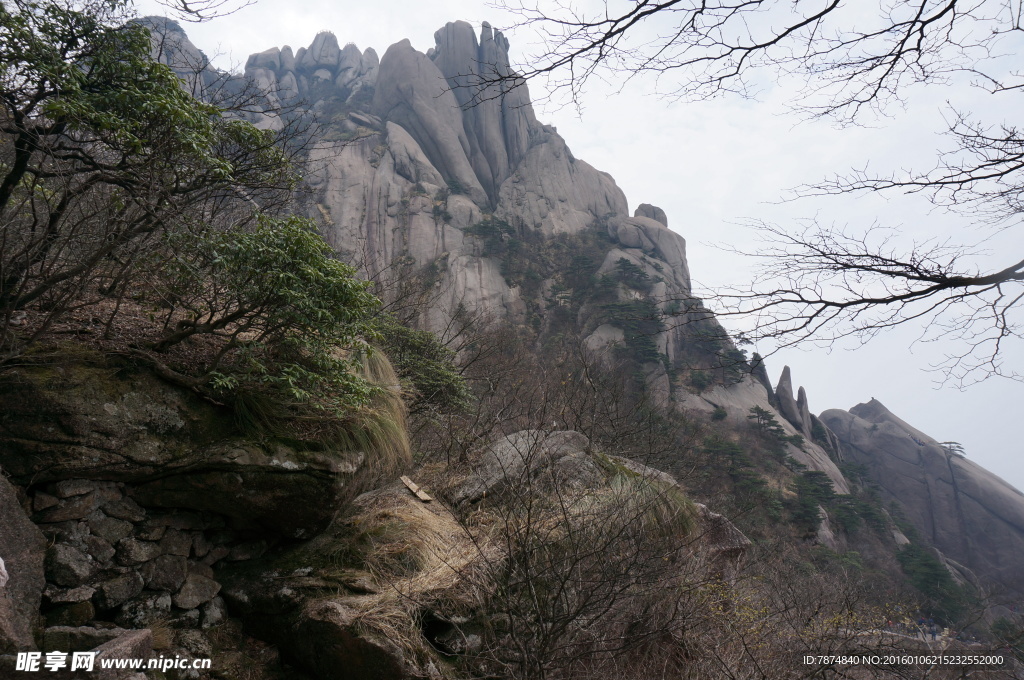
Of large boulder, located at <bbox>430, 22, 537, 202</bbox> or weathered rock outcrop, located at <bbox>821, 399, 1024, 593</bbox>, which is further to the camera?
large boulder, located at <bbox>430, 22, 537, 202</bbox>

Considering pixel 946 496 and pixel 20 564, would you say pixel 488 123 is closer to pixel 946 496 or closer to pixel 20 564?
pixel 946 496

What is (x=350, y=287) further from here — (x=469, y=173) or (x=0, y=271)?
(x=469, y=173)

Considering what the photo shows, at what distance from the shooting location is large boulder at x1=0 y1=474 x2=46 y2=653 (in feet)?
9.99

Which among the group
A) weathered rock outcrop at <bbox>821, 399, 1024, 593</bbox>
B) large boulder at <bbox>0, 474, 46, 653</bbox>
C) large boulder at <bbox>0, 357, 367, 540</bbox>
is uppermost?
large boulder at <bbox>0, 357, 367, 540</bbox>

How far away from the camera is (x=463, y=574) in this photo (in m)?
3.94

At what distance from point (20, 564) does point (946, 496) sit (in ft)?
155

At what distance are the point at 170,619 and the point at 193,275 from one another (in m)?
2.72

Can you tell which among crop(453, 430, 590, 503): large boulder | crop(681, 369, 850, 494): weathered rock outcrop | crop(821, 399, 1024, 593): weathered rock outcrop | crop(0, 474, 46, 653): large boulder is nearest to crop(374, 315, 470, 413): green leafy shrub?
crop(453, 430, 590, 503): large boulder

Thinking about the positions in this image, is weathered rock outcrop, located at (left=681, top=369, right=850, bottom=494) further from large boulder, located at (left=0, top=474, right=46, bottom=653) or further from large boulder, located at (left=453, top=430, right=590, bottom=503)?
large boulder, located at (left=0, top=474, right=46, bottom=653)

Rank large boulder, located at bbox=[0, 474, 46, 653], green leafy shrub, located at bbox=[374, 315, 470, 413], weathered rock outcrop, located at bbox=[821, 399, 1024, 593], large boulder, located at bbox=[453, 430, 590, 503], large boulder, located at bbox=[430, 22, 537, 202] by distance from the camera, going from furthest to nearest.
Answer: large boulder, located at bbox=[430, 22, 537, 202]
weathered rock outcrop, located at bbox=[821, 399, 1024, 593]
green leafy shrub, located at bbox=[374, 315, 470, 413]
large boulder, located at bbox=[453, 430, 590, 503]
large boulder, located at bbox=[0, 474, 46, 653]

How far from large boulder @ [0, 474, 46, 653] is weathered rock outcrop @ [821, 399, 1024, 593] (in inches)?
1620

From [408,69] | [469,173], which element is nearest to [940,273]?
[469,173]

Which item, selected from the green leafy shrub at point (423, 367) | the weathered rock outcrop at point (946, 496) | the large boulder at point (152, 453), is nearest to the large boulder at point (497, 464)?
the large boulder at point (152, 453)

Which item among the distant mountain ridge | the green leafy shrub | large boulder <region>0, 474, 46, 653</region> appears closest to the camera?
large boulder <region>0, 474, 46, 653</region>
